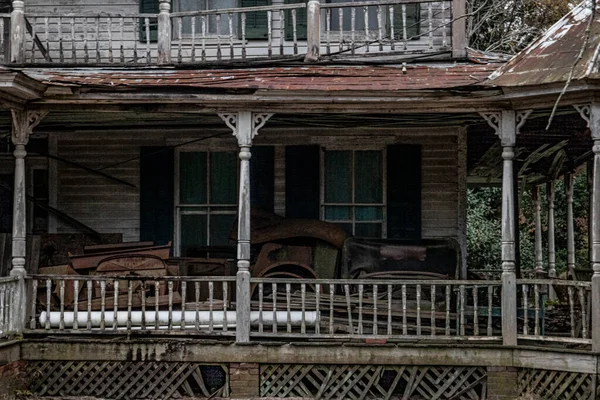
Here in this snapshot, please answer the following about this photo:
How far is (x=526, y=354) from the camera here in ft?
34.5

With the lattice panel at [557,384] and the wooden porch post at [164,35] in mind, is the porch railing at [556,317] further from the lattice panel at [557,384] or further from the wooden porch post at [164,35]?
the wooden porch post at [164,35]

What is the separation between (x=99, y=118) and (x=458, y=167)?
5253 millimetres

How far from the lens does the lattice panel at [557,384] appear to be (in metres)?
10.1

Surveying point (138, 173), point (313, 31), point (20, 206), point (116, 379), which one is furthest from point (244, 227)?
point (138, 173)

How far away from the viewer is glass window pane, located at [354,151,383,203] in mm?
13211

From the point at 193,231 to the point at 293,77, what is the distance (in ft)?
10.7

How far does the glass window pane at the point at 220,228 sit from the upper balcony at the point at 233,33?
92.7 inches

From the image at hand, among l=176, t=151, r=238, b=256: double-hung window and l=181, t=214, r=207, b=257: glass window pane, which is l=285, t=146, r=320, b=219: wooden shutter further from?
l=181, t=214, r=207, b=257: glass window pane

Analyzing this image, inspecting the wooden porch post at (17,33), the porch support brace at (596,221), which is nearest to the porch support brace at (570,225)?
the porch support brace at (596,221)

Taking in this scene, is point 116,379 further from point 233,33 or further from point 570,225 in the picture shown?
point 570,225

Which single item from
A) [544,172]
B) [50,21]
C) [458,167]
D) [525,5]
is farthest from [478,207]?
[50,21]

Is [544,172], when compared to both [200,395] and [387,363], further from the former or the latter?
[200,395]

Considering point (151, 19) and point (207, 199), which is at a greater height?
point (151, 19)

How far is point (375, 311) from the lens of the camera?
35.5 feet
